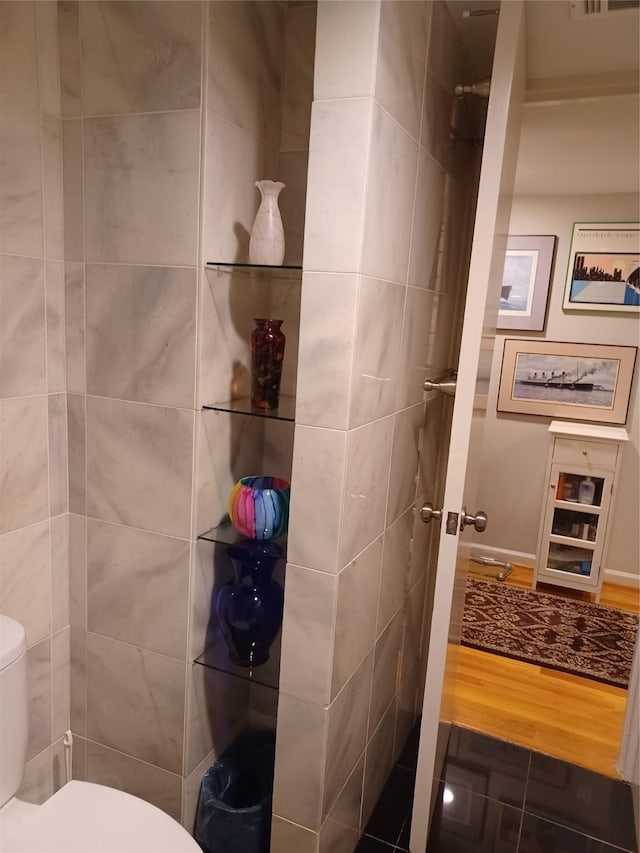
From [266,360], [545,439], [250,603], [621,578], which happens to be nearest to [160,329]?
[266,360]

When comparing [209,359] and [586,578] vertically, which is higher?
[209,359]

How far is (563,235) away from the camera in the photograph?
3.38 metres

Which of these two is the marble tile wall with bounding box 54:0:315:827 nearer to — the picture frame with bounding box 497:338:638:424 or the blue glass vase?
the blue glass vase

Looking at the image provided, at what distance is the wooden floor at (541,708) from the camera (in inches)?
83.1

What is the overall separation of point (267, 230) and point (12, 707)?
43.6 inches

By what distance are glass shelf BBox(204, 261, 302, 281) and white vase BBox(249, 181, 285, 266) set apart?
2 centimetres

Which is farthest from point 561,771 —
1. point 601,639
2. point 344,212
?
point 344,212

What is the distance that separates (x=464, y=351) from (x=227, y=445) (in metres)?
0.60

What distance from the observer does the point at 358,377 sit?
3.89 feet

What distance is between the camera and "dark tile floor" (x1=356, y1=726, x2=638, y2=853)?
1.69m

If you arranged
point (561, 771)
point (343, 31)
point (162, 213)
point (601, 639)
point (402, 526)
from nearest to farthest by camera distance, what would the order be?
point (343, 31) < point (162, 213) < point (402, 526) < point (561, 771) < point (601, 639)

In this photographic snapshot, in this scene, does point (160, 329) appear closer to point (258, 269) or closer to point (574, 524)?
point (258, 269)

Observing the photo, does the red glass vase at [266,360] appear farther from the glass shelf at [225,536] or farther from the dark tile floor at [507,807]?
the dark tile floor at [507,807]

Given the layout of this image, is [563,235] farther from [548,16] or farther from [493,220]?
[493,220]
